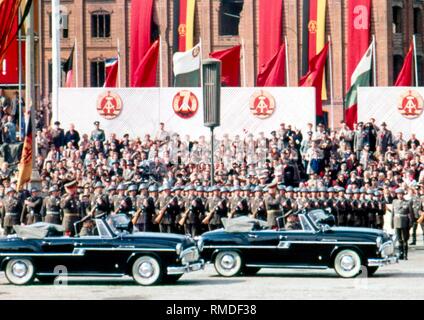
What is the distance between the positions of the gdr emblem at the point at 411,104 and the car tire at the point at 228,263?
58.9ft

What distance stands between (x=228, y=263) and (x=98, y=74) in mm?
56717

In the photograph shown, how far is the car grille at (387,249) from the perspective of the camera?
26578mm

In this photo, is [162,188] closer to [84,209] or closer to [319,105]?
[84,209]

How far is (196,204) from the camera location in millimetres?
34969

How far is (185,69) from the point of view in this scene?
4794 cm

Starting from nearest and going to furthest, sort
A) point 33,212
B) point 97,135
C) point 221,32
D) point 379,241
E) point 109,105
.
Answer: point 379,241
point 33,212
point 97,135
point 109,105
point 221,32

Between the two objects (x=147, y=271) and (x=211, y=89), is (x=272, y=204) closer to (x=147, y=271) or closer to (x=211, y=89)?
(x=211, y=89)

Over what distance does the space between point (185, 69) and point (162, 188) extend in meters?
13.0

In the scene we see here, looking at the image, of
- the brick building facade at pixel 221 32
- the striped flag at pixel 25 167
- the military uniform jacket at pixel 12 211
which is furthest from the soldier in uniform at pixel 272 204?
the brick building facade at pixel 221 32

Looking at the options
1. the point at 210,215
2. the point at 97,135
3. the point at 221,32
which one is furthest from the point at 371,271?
the point at 221,32

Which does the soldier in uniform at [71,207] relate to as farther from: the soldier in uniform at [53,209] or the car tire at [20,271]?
the car tire at [20,271]

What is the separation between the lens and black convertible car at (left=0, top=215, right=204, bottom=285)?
998 inches
